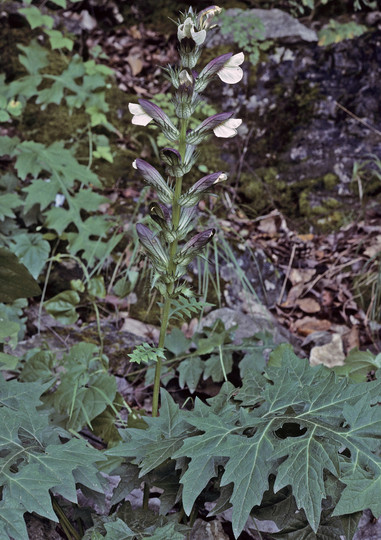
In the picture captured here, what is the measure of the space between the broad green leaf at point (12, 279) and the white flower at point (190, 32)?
1.49 metres

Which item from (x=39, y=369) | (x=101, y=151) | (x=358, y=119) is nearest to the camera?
(x=39, y=369)

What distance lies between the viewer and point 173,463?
1812 millimetres

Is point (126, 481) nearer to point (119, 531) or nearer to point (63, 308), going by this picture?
point (119, 531)

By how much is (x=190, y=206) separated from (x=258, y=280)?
7.71 ft

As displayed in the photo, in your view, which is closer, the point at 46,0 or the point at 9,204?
the point at 9,204

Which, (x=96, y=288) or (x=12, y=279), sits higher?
(x=12, y=279)

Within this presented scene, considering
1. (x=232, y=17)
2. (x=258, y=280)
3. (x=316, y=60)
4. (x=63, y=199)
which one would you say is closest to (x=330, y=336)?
(x=258, y=280)

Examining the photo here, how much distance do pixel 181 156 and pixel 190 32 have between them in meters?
0.37

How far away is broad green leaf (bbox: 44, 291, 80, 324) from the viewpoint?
3324 mm

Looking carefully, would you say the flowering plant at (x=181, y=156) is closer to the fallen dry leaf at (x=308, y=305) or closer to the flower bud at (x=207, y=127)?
the flower bud at (x=207, y=127)

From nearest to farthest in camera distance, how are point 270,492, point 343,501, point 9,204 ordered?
1. point 343,501
2. point 270,492
3. point 9,204

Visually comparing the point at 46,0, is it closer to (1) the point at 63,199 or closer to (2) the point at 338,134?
(1) the point at 63,199

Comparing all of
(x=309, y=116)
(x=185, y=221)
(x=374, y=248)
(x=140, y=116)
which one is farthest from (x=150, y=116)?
(x=309, y=116)

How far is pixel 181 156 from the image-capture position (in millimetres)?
1744
